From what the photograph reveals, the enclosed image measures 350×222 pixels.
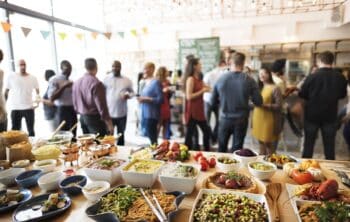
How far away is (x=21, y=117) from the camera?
359cm

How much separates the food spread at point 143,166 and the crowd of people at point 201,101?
1.32 metres

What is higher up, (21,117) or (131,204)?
(21,117)

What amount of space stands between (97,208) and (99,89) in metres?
1.78

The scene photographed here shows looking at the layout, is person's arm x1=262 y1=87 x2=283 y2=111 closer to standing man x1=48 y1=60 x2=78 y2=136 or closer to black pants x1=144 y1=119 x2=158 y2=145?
black pants x1=144 y1=119 x2=158 y2=145

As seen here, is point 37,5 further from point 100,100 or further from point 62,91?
point 100,100

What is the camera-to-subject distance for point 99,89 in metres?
2.72

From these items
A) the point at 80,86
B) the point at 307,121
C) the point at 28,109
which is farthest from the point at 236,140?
the point at 28,109

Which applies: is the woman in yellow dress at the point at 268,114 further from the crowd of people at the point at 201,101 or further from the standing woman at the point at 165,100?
the standing woman at the point at 165,100

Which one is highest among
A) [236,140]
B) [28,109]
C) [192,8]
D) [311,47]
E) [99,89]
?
[192,8]

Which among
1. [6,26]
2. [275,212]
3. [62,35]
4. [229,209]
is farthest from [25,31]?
[275,212]

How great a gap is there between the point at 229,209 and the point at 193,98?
2.24 m

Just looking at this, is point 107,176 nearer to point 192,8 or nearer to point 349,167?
point 349,167

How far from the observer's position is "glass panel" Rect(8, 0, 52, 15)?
12.7 ft

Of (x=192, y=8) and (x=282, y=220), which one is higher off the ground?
(x=192, y=8)
